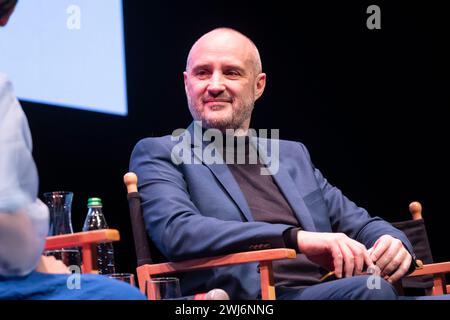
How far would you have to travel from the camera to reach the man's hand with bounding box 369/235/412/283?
2.21 meters

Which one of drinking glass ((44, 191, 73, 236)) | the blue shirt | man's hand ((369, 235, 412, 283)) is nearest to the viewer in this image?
the blue shirt

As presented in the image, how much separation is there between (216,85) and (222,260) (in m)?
0.74

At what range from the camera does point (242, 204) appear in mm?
2400

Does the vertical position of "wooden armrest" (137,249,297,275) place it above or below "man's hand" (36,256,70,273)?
below

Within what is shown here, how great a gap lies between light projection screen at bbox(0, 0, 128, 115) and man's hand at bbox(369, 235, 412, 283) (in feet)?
4.33

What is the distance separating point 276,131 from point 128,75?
30.4 inches

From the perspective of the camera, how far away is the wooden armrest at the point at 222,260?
6.54 feet

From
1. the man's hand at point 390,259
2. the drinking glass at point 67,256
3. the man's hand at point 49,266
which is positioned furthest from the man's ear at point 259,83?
the man's hand at point 49,266

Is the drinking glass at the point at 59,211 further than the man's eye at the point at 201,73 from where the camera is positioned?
No

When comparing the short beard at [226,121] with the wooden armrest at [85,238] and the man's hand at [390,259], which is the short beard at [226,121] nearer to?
the man's hand at [390,259]

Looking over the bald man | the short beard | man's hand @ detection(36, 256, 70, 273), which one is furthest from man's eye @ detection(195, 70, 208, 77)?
man's hand @ detection(36, 256, 70, 273)

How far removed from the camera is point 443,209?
369cm

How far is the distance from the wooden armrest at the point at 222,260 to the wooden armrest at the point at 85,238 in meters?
0.45

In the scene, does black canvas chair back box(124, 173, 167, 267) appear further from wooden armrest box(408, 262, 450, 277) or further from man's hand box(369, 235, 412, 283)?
wooden armrest box(408, 262, 450, 277)
